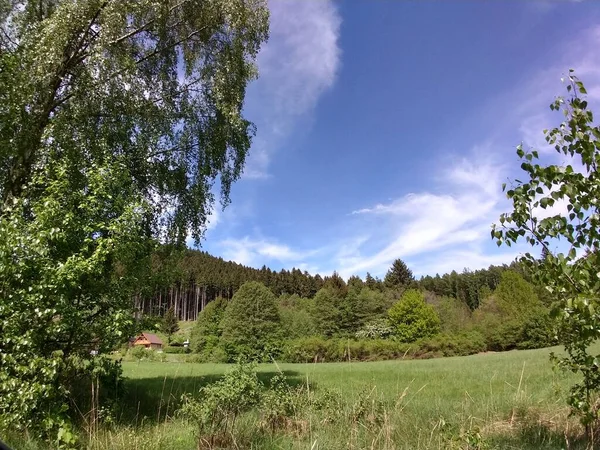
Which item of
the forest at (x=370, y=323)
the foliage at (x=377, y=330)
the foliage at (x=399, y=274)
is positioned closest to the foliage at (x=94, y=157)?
the forest at (x=370, y=323)

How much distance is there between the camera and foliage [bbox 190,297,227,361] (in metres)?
52.1

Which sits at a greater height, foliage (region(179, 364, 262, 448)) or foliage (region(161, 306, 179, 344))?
foliage (region(161, 306, 179, 344))

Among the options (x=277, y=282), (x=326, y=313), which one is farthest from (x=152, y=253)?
(x=277, y=282)

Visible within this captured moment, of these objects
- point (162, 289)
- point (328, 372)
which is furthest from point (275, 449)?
point (328, 372)

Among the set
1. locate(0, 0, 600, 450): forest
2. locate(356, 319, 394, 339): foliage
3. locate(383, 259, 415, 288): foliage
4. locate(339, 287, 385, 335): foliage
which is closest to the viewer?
locate(0, 0, 600, 450): forest

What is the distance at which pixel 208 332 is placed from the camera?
58.1 metres

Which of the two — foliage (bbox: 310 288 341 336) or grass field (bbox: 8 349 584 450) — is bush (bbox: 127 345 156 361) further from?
foliage (bbox: 310 288 341 336)

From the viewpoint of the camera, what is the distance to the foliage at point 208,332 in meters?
52.1

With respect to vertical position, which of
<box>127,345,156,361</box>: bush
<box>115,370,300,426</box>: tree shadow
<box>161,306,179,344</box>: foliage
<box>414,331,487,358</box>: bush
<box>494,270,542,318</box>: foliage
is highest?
<box>494,270,542,318</box>: foliage

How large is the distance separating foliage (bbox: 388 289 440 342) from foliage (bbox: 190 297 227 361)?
83.5 ft

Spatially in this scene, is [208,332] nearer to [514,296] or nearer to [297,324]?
[297,324]

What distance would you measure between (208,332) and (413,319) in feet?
97.3

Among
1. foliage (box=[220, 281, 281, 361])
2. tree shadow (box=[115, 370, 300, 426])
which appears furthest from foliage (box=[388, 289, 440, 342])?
tree shadow (box=[115, 370, 300, 426])

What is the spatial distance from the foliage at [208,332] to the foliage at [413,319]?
83.5ft
